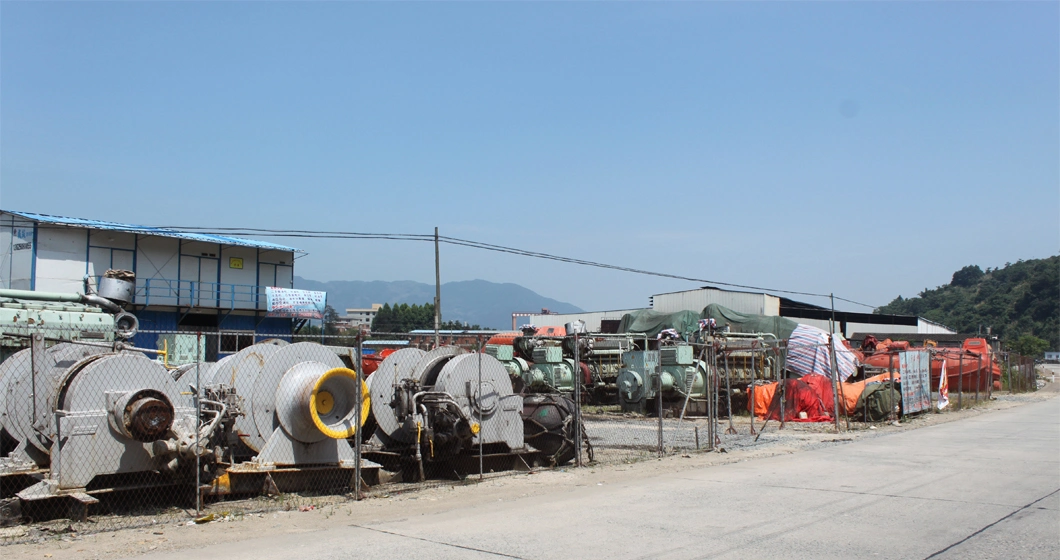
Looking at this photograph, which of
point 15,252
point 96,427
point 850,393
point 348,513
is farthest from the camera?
point 15,252

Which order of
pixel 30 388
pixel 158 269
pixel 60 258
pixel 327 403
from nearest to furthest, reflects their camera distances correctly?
pixel 30 388
pixel 327 403
pixel 60 258
pixel 158 269

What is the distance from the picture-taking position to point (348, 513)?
9.52m

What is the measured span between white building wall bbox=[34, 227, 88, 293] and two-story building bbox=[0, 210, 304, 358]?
0.13 ft

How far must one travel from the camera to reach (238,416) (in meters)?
10.1

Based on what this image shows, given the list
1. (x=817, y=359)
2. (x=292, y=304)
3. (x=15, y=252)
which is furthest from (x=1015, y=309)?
(x=15, y=252)

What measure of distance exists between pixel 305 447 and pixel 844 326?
55800mm

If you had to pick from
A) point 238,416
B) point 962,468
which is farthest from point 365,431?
point 962,468

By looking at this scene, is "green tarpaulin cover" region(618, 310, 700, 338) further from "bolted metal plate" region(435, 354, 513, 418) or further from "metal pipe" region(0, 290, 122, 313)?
"metal pipe" region(0, 290, 122, 313)

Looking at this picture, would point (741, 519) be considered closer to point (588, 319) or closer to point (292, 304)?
point (292, 304)

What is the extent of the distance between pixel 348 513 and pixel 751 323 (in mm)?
30396

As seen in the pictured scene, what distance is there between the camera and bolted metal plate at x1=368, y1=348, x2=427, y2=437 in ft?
39.6

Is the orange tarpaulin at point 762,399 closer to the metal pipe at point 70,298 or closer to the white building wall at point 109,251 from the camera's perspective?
the metal pipe at point 70,298

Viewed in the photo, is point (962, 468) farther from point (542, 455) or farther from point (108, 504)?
point (108, 504)

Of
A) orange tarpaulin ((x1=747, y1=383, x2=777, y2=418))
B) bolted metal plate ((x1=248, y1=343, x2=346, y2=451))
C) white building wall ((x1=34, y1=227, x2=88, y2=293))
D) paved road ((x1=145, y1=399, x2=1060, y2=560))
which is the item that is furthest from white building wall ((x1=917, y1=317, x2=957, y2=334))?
bolted metal plate ((x1=248, y1=343, x2=346, y2=451))
